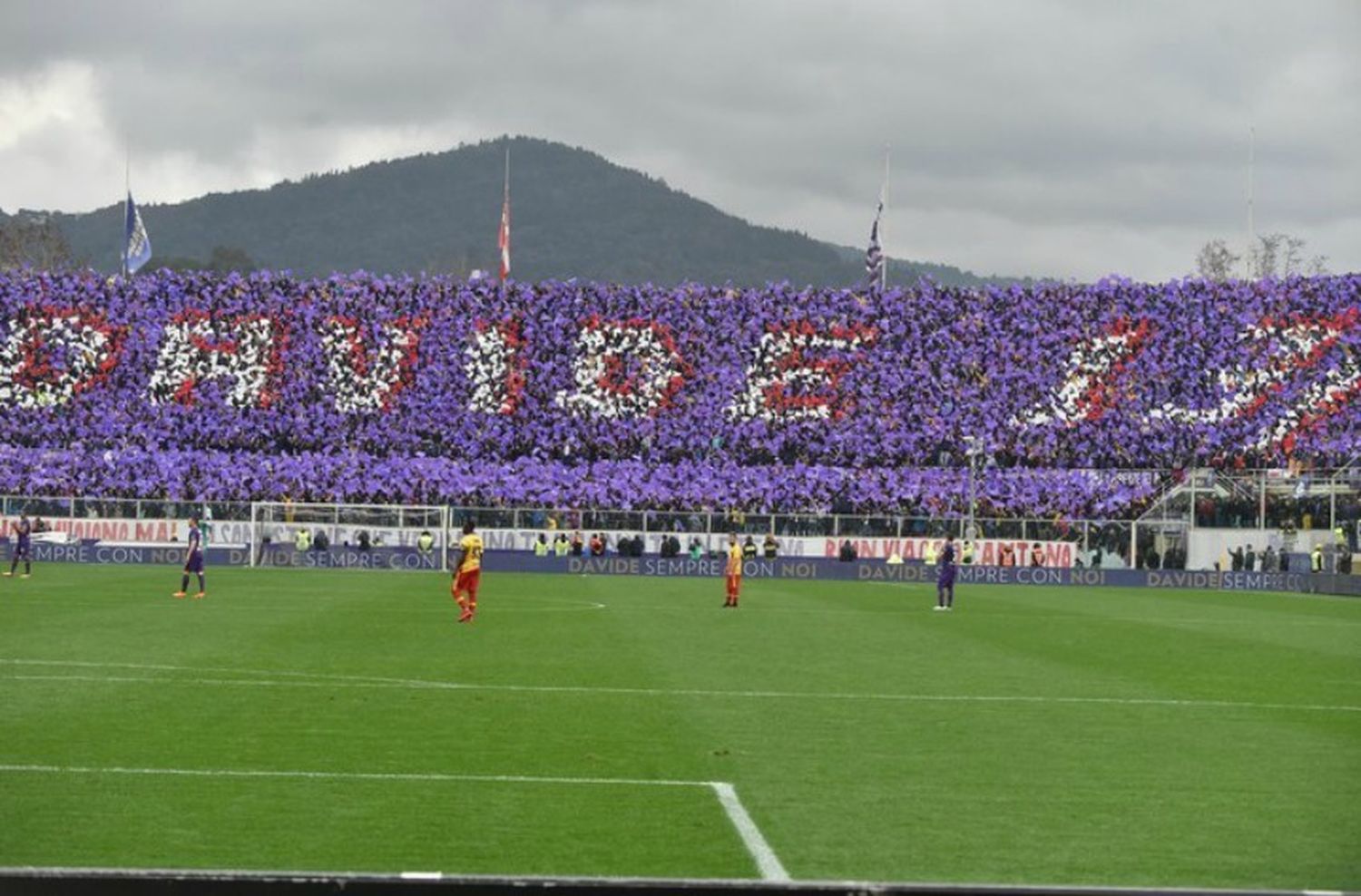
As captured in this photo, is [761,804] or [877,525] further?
[877,525]

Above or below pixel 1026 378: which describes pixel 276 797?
below

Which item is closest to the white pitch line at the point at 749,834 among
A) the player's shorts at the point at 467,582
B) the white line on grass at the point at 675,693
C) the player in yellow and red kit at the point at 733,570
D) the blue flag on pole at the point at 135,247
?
the white line on grass at the point at 675,693

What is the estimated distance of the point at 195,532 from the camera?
138 ft

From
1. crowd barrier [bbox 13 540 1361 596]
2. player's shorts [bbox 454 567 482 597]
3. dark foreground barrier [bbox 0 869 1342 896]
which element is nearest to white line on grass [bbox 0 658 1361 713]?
player's shorts [bbox 454 567 482 597]

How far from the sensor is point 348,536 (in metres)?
67.2

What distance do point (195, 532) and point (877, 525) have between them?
31.4 metres

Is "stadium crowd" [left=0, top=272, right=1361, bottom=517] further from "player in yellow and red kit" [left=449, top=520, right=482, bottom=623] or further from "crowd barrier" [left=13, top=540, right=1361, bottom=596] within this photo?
"player in yellow and red kit" [left=449, top=520, right=482, bottom=623]

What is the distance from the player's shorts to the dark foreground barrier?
99.6 ft

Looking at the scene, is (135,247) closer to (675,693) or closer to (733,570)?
(733,570)

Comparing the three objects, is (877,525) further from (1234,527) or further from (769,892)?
(769,892)

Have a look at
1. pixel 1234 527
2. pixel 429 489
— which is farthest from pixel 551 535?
pixel 1234 527

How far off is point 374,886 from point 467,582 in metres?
30.7

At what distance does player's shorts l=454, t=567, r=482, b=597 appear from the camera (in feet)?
116

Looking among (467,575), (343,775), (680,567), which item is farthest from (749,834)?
(680,567)
